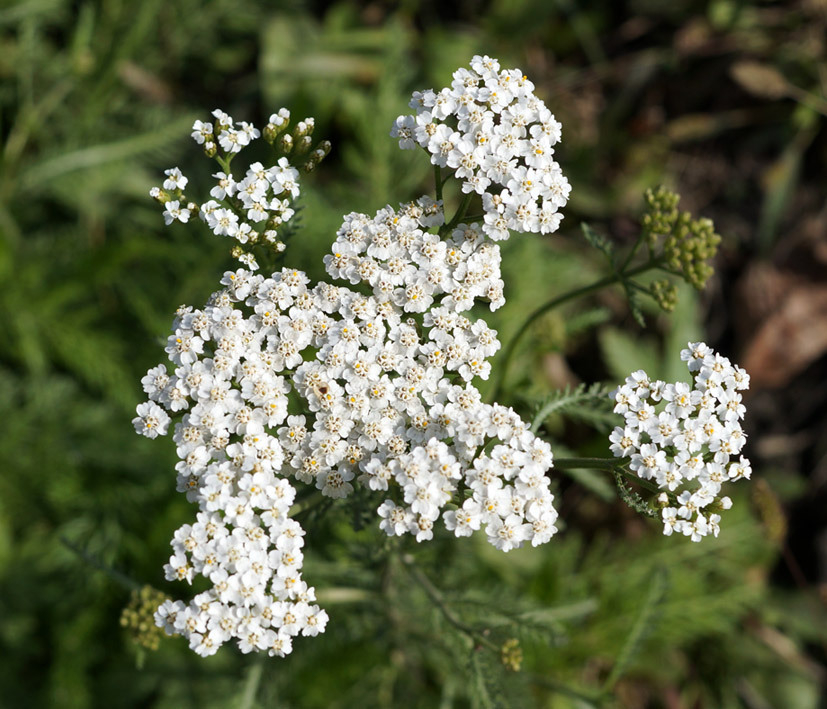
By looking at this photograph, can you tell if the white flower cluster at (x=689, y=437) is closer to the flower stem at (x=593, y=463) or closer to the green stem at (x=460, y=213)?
the flower stem at (x=593, y=463)

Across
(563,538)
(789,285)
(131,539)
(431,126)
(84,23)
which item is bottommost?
(563,538)

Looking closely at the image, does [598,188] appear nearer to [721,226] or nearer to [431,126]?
[721,226]

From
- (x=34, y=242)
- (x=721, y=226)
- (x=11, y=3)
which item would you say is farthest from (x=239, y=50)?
(x=721, y=226)

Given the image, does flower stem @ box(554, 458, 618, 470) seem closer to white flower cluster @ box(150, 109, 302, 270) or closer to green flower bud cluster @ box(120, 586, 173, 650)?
white flower cluster @ box(150, 109, 302, 270)

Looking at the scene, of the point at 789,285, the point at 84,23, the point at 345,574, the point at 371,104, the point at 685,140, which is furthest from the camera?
the point at 685,140

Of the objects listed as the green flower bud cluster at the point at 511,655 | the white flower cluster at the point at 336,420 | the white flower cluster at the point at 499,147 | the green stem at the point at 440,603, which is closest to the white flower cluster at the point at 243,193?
the white flower cluster at the point at 336,420

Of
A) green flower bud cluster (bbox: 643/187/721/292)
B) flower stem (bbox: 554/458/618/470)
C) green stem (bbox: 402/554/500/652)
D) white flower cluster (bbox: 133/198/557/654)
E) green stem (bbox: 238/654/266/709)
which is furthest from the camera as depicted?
green stem (bbox: 238/654/266/709)

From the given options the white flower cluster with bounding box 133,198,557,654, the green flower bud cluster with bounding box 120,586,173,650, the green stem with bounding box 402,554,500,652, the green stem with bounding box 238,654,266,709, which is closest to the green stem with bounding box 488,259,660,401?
the white flower cluster with bounding box 133,198,557,654
